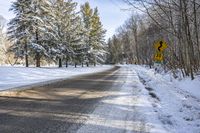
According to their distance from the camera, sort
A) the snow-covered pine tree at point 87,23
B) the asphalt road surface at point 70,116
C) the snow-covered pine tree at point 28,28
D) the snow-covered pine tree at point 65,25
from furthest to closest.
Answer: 1. the snow-covered pine tree at point 87,23
2. the snow-covered pine tree at point 65,25
3. the snow-covered pine tree at point 28,28
4. the asphalt road surface at point 70,116

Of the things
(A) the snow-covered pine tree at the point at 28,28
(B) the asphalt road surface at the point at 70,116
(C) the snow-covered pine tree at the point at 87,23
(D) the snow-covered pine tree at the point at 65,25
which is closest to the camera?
(B) the asphalt road surface at the point at 70,116

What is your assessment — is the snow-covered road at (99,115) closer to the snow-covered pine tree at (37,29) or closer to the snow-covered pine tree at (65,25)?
the snow-covered pine tree at (37,29)

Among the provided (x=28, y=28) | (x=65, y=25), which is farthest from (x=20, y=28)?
(x=65, y=25)

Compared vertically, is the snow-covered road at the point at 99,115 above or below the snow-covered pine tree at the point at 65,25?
below

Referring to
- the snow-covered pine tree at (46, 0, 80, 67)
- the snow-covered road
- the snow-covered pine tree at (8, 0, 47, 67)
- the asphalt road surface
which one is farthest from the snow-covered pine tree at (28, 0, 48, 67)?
the snow-covered road

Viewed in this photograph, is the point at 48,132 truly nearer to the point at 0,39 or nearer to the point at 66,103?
the point at 66,103

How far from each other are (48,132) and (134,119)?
245 centimetres

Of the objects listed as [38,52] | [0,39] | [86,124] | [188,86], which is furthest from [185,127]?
[0,39]

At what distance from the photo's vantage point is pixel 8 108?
32.0 feet

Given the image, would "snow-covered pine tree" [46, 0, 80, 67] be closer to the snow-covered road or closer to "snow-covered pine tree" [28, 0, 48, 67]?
"snow-covered pine tree" [28, 0, 48, 67]

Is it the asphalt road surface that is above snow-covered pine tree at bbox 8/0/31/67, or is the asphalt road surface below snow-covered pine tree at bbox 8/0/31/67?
below

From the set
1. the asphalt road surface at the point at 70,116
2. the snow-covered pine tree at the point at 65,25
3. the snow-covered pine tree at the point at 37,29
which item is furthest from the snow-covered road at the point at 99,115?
the snow-covered pine tree at the point at 65,25

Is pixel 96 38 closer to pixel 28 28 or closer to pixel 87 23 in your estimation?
pixel 87 23

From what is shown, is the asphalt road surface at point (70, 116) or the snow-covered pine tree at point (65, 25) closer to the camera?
the asphalt road surface at point (70, 116)
